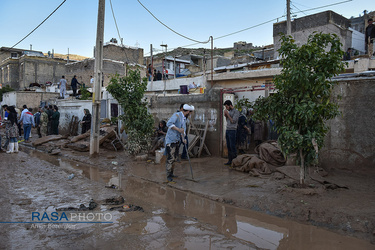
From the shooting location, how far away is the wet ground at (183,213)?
3.58 m

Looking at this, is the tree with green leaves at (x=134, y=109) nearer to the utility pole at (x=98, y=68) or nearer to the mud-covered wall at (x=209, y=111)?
the utility pole at (x=98, y=68)

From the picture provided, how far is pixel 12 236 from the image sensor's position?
143 inches

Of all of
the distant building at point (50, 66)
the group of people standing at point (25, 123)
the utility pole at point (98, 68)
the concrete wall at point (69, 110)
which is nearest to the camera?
the utility pole at point (98, 68)

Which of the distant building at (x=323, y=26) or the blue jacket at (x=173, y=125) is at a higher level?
the distant building at (x=323, y=26)

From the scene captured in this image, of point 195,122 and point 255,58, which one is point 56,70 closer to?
point 255,58

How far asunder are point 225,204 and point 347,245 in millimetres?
2066

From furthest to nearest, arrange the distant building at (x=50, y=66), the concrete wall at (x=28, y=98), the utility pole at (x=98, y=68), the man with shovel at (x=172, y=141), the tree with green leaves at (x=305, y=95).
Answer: the distant building at (x=50, y=66) → the concrete wall at (x=28, y=98) → the utility pole at (x=98, y=68) → the man with shovel at (x=172, y=141) → the tree with green leaves at (x=305, y=95)

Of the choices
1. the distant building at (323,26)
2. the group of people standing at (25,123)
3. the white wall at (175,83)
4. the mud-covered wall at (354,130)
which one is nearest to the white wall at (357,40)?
the distant building at (323,26)

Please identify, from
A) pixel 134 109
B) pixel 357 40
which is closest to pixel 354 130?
pixel 134 109

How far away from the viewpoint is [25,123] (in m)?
13.5

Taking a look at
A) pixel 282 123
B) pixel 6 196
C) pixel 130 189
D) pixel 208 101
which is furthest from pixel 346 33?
pixel 6 196

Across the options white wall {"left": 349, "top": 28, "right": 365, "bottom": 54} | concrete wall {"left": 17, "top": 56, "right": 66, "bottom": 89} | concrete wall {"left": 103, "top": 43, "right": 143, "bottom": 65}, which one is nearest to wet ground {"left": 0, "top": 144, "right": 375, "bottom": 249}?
white wall {"left": 349, "top": 28, "right": 365, "bottom": 54}

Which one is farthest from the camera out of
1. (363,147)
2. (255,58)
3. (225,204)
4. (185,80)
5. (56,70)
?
(56,70)

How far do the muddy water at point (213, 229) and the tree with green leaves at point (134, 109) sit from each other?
4.24 metres
